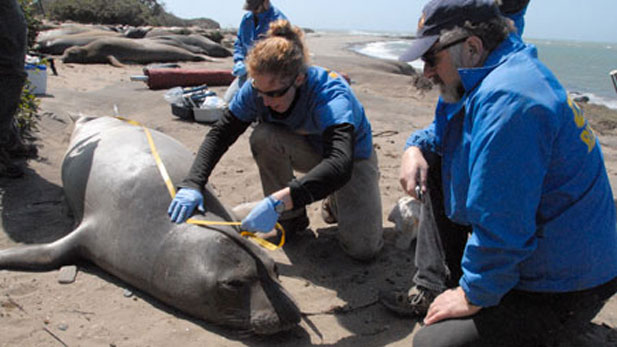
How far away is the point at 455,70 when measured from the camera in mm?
2023

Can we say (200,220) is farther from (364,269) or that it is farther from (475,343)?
(475,343)

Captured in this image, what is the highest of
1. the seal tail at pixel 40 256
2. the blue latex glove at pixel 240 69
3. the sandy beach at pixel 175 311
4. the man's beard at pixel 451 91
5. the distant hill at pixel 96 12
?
the man's beard at pixel 451 91

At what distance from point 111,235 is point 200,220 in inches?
25.1

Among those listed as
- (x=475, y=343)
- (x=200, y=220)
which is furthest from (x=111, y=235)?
(x=475, y=343)

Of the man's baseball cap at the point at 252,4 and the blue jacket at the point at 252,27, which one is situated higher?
the man's baseball cap at the point at 252,4

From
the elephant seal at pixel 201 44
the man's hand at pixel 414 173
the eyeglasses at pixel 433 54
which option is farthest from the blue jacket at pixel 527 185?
the elephant seal at pixel 201 44

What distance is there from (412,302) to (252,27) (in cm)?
431

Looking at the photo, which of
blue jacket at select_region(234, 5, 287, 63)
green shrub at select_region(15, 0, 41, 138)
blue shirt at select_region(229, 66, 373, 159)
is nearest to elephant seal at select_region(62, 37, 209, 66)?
blue jacket at select_region(234, 5, 287, 63)

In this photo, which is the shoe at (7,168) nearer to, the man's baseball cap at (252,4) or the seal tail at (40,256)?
the seal tail at (40,256)

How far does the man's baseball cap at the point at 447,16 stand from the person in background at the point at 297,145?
1.01 metres

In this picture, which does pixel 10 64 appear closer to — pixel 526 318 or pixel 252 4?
pixel 252 4

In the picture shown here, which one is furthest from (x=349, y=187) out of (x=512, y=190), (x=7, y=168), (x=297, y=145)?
(x=7, y=168)

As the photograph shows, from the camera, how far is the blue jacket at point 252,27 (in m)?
6.07

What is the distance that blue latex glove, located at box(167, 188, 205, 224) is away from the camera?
2.94 m
